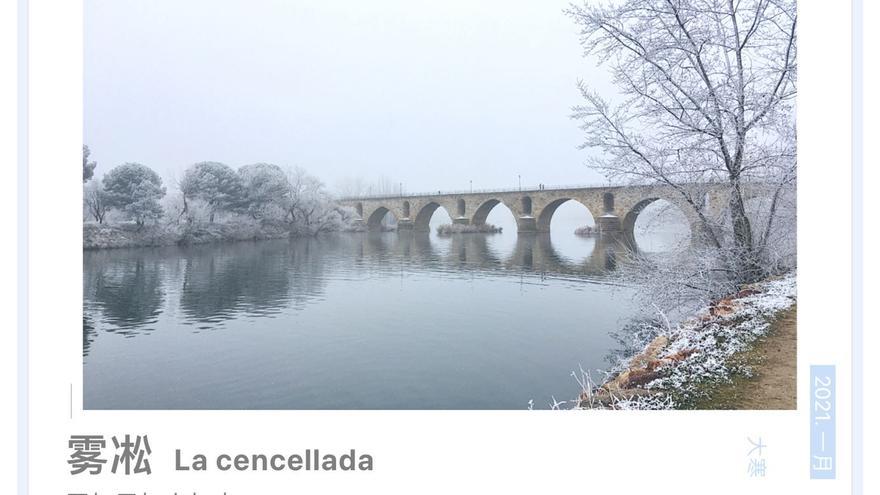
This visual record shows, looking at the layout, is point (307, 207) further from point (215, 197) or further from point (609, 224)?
point (609, 224)

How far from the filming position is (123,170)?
30.5 metres

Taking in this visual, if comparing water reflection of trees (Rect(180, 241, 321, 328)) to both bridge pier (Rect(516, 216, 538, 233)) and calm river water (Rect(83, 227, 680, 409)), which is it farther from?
bridge pier (Rect(516, 216, 538, 233))

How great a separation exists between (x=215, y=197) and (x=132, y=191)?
729cm

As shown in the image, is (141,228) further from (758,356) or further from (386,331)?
(758,356)

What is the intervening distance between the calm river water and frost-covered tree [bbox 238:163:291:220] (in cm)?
2231

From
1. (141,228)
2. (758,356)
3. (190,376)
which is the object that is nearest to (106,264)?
(141,228)

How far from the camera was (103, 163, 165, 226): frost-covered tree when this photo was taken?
3022 cm

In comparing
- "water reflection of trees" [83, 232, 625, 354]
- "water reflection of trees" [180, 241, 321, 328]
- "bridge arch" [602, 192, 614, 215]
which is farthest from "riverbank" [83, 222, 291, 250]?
"bridge arch" [602, 192, 614, 215]

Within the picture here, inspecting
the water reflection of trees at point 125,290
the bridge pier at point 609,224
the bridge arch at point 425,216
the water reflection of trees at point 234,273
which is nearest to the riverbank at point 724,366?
the water reflection of trees at point 234,273

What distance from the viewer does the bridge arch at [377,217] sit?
62644 millimetres

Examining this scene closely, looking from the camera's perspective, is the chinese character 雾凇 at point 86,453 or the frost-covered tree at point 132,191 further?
the frost-covered tree at point 132,191

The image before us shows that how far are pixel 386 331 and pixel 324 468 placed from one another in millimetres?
6792

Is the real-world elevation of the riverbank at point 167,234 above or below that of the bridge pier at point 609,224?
below

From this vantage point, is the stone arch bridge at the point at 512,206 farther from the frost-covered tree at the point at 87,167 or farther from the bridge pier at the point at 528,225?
the frost-covered tree at the point at 87,167
